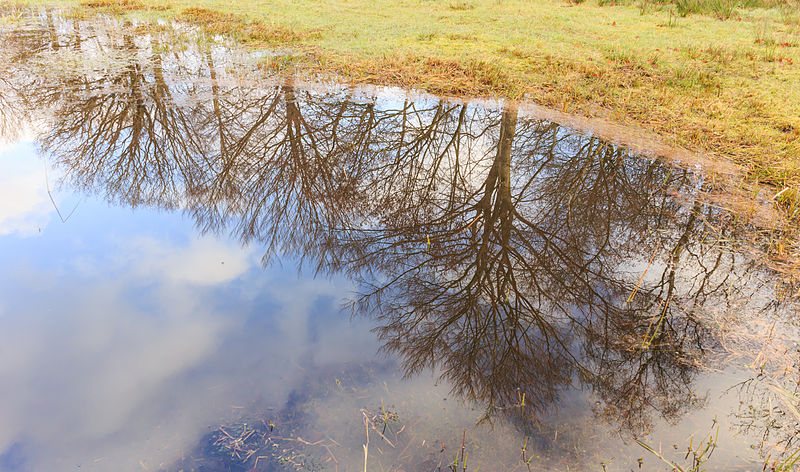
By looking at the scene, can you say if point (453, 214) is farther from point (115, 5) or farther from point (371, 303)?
point (115, 5)

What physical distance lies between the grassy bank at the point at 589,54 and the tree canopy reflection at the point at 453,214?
1215 millimetres

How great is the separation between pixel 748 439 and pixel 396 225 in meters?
3.17

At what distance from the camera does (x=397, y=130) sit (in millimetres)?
6574

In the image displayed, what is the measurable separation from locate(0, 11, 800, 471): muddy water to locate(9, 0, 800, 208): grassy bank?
1.63 meters

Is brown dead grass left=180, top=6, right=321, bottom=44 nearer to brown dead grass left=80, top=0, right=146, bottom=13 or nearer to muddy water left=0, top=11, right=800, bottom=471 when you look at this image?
brown dead grass left=80, top=0, right=146, bottom=13

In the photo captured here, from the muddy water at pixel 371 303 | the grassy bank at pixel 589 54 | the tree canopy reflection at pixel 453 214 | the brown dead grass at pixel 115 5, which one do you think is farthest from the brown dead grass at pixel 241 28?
the muddy water at pixel 371 303

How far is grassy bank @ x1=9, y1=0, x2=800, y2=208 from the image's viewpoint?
698cm

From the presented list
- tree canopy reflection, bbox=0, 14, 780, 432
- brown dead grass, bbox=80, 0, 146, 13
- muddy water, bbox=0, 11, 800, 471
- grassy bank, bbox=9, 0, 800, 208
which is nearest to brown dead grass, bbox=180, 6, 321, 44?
grassy bank, bbox=9, 0, 800, 208

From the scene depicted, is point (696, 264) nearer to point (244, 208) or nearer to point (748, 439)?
point (748, 439)

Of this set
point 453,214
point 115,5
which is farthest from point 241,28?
point 453,214

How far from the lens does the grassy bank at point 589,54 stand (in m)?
6.98

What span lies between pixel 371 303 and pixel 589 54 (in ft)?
29.2

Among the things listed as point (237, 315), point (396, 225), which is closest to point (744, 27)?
point (396, 225)

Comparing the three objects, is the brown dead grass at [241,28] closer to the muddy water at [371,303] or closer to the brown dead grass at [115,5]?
the brown dead grass at [115,5]
